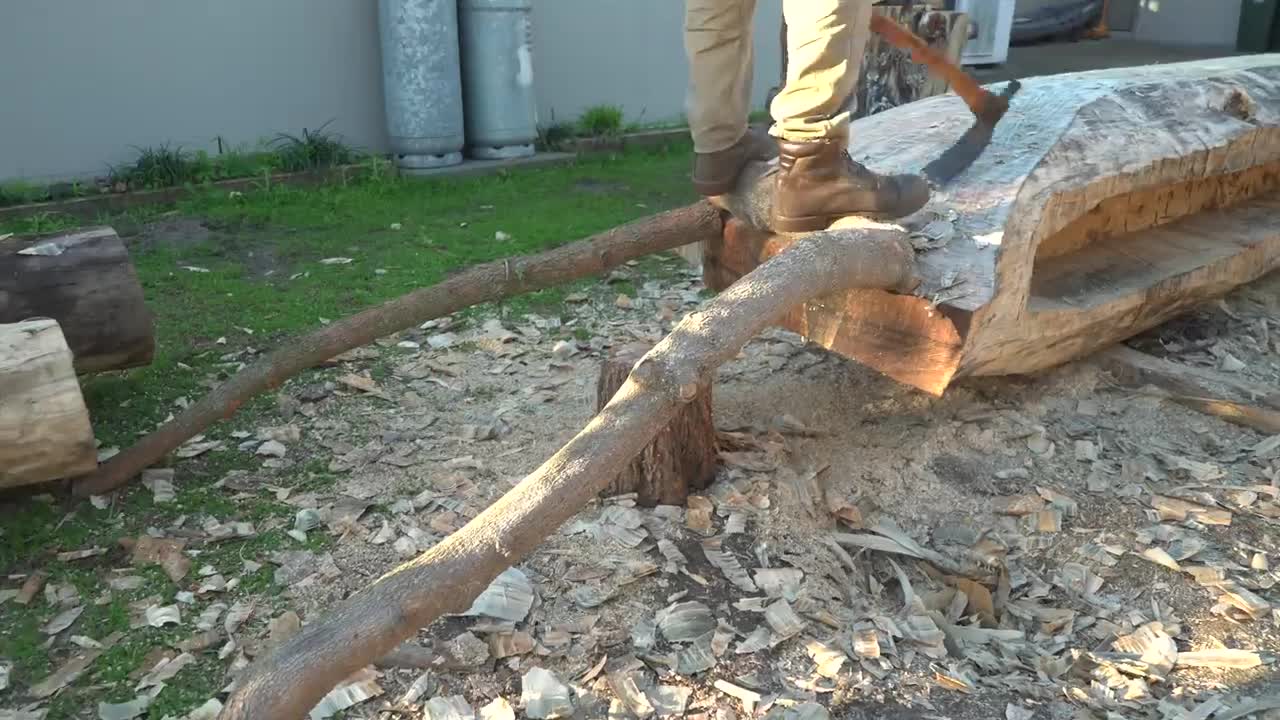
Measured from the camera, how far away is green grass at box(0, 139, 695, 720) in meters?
2.54

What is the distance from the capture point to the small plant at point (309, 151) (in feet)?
21.8

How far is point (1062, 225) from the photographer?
3033 millimetres

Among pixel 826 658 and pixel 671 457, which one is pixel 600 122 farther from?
pixel 826 658

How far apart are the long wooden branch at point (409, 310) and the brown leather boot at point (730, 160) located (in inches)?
6.0

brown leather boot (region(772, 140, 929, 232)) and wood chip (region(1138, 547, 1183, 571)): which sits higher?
brown leather boot (region(772, 140, 929, 232))

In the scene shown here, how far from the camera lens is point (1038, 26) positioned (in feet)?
44.8

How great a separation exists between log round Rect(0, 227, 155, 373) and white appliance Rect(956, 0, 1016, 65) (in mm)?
9461

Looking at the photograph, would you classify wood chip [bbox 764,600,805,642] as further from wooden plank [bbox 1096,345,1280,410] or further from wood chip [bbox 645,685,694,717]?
wooden plank [bbox 1096,345,1280,410]

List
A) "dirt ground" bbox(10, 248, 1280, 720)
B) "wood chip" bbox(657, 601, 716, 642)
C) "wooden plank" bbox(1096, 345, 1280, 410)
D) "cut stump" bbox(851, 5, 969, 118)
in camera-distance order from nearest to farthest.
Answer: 1. "dirt ground" bbox(10, 248, 1280, 720)
2. "wood chip" bbox(657, 601, 716, 642)
3. "wooden plank" bbox(1096, 345, 1280, 410)
4. "cut stump" bbox(851, 5, 969, 118)

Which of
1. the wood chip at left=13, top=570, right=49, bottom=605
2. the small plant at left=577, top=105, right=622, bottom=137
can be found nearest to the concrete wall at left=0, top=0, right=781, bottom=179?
the small plant at left=577, top=105, right=622, bottom=137

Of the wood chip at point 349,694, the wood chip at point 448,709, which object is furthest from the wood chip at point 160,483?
the wood chip at point 448,709

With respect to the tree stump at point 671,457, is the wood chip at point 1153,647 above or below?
below

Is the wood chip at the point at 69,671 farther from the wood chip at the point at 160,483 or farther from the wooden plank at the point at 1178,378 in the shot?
the wooden plank at the point at 1178,378

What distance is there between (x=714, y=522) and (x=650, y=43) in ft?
21.1
